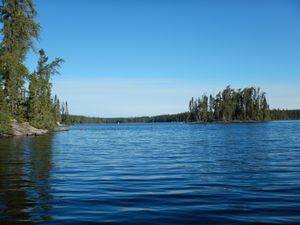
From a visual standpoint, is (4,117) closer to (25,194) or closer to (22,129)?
(22,129)

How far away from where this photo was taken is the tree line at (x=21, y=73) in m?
→ 54.7

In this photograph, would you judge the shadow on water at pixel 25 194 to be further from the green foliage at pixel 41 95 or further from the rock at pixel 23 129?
the green foliage at pixel 41 95

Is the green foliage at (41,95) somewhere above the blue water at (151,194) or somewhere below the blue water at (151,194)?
above

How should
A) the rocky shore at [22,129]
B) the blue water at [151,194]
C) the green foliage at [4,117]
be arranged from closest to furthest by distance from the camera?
the blue water at [151,194]
the green foliage at [4,117]
the rocky shore at [22,129]

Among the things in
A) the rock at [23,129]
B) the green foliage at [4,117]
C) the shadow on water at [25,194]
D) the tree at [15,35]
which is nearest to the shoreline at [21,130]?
the rock at [23,129]

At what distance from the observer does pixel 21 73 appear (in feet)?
240

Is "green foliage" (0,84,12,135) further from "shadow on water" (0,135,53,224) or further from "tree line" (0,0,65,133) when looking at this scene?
"shadow on water" (0,135,53,224)

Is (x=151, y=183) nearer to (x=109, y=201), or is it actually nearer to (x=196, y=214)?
(x=109, y=201)

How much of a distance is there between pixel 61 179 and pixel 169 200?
263 inches

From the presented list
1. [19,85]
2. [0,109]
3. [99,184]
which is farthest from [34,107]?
[99,184]

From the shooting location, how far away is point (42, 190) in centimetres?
1460

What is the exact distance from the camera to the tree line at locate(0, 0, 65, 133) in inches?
2154

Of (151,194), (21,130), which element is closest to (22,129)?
(21,130)

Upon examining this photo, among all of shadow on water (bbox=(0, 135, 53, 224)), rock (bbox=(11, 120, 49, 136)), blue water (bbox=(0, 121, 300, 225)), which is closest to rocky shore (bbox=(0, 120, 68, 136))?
rock (bbox=(11, 120, 49, 136))
